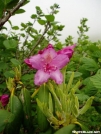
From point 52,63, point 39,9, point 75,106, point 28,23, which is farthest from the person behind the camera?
point 28,23

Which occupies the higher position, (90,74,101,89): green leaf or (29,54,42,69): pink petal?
(29,54,42,69): pink petal

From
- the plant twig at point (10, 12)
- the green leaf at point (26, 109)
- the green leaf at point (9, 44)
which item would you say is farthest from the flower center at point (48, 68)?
the green leaf at point (9, 44)

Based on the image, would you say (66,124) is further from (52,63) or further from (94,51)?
(94,51)

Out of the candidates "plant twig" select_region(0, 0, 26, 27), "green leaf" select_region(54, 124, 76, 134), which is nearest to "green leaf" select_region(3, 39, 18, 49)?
"plant twig" select_region(0, 0, 26, 27)

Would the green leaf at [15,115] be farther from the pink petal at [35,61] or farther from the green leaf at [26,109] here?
the pink petal at [35,61]

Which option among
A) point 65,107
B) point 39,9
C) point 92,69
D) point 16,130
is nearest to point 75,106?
point 65,107

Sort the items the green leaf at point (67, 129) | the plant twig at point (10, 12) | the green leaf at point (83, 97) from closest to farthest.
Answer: the green leaf at point (67, 129) < the green leaf at point (83, 97) < the plant twig at point (10, 12)

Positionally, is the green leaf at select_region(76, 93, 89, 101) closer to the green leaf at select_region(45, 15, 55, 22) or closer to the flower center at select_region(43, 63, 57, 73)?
the flower center at select_region(43, 63, 57, 73)

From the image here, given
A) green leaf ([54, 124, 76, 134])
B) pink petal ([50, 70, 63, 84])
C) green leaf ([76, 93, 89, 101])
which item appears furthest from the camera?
green leaf ([76, 93, 89, 101])
